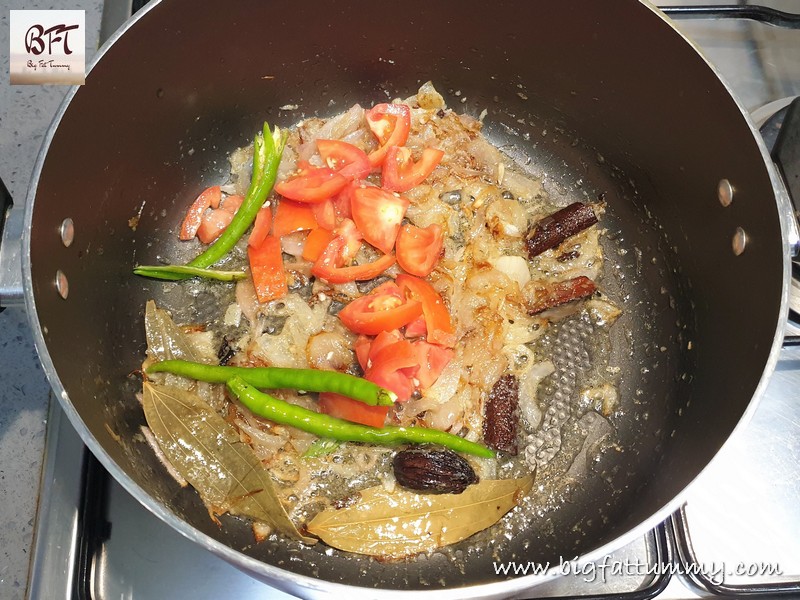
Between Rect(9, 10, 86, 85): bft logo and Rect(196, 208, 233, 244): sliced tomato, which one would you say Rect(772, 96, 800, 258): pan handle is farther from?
Rect(9, 10, 86, 85): bft logo

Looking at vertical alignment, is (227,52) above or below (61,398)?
above

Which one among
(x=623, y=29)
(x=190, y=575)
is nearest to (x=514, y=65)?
(x=623, y=29)

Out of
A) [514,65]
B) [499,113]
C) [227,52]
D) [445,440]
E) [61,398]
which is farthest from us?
[499,113]

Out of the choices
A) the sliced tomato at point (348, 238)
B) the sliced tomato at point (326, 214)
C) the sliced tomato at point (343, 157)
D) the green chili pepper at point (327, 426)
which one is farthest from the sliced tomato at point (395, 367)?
the sliced tomato at point (343, 157)

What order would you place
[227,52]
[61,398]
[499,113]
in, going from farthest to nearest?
[499,113], [227,52], [61,398]

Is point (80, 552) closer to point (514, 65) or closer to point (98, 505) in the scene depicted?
point (98, 505)

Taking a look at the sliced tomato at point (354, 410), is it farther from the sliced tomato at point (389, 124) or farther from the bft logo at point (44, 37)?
the bft logo at point (44, 37)
